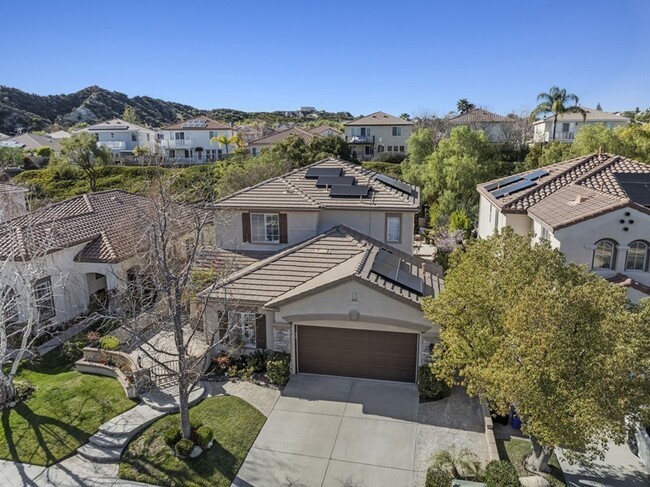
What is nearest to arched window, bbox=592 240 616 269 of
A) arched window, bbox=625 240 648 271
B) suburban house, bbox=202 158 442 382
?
arched window, bbox=625 240 648 271

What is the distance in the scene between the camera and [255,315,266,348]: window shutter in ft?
62.0

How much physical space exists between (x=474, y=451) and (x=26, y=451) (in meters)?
14.2

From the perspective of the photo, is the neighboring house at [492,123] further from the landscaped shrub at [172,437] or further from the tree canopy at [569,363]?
the landscaped shrub at [172,437]

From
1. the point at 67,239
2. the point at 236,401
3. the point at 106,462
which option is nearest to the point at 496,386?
the point at 236,401

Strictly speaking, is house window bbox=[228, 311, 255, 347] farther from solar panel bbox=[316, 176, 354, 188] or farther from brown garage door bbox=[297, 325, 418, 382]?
solar panel bbox=[316, 176, 354, 188]

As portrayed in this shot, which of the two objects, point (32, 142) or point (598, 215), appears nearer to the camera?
point (598, 215)

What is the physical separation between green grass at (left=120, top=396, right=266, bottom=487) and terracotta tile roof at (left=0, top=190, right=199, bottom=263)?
9993 millimetres

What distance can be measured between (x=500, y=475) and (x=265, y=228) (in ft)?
51.4

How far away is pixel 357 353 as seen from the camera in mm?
18312

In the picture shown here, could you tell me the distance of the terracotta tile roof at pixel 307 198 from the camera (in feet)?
75.8

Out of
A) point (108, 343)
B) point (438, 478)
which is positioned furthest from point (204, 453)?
point (108, 343)

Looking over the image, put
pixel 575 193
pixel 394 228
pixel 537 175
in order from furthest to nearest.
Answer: pixel 537 175, pixel 394 228, pixel 575 193

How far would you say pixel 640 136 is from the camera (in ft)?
124

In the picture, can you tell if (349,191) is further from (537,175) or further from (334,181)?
(537,175)
